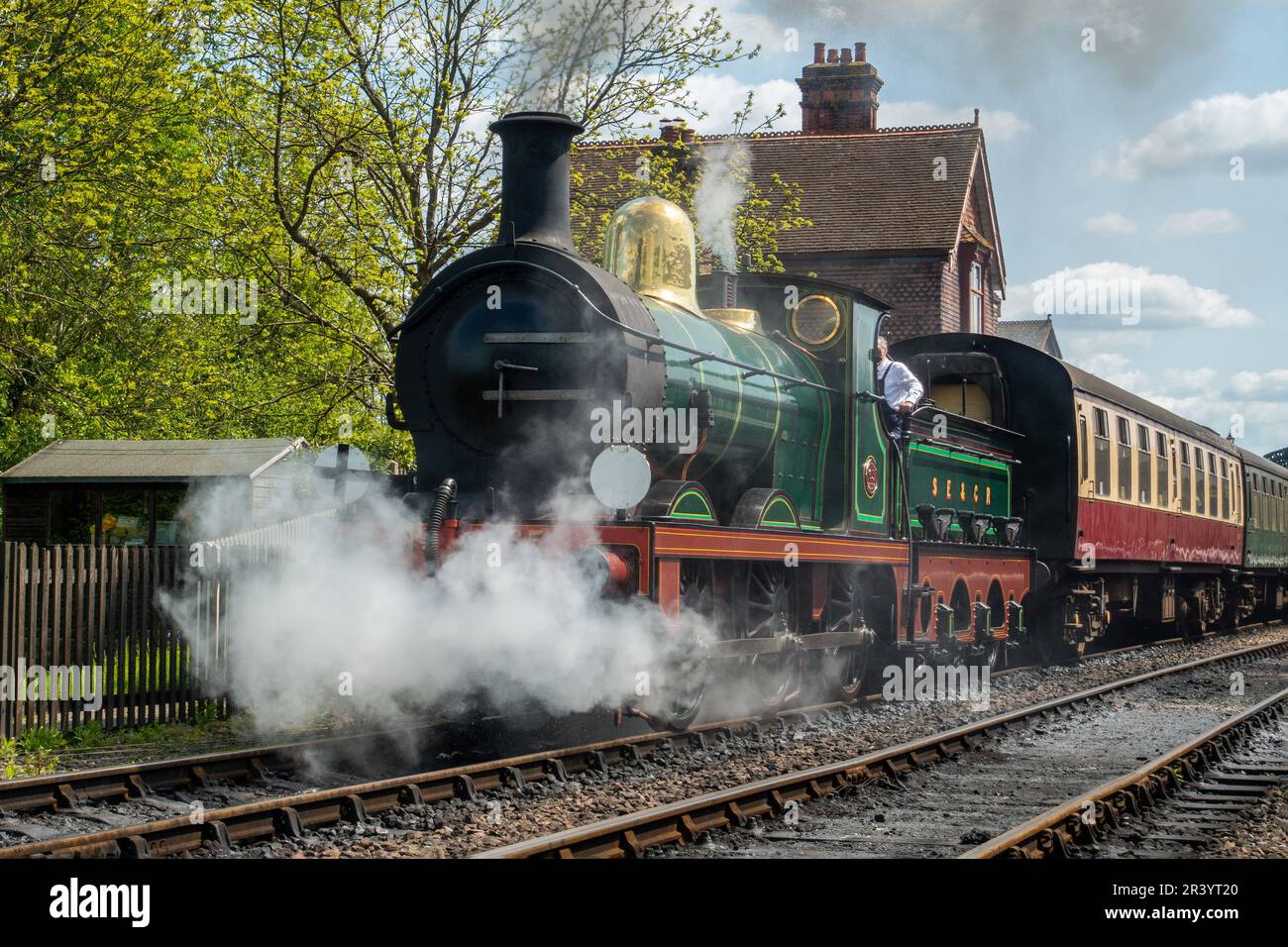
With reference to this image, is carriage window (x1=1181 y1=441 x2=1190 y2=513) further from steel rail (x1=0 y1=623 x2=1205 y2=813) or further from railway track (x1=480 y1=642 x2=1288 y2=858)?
steel rail (x1=0 y1=623 x2=1205 y2=813)

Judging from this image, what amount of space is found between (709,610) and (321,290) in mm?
8475

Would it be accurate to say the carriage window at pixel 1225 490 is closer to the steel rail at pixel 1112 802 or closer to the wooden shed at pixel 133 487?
the steel rail at pixel 1112 802

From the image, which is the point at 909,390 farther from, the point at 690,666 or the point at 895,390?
the point at 690,666

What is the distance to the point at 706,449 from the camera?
9.45 metres

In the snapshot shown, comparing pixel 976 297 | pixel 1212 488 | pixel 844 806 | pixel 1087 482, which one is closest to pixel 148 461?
pixel 844 806

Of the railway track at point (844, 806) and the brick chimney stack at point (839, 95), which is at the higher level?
the brick chimney stack at point (839, 95)

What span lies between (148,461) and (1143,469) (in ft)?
44.2

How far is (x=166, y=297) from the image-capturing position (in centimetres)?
1984

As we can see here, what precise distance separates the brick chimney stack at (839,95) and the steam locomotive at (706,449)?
19265 mm

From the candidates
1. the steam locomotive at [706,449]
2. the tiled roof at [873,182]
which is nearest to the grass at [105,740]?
the steam locomotive at [706,449]

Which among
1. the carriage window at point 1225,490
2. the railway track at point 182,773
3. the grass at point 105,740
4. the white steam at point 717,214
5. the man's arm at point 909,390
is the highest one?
the white steam at point 717,214

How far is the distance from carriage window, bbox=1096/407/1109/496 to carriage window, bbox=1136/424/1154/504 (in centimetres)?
193

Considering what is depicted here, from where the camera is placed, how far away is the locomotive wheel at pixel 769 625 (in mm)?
10094

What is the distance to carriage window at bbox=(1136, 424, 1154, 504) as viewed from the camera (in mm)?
19594
